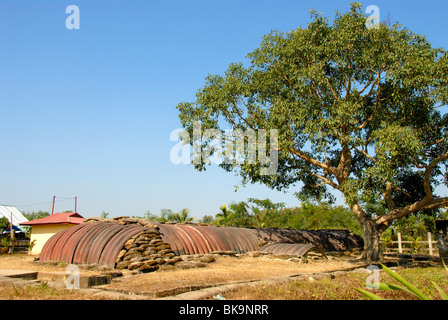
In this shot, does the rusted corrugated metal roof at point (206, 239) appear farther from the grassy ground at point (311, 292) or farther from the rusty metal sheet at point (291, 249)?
the grassy ground at point (311, 292)

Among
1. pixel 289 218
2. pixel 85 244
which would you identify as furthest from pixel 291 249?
pixel 289 218

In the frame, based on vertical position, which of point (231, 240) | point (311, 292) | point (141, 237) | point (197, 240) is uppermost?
point (141, 237)

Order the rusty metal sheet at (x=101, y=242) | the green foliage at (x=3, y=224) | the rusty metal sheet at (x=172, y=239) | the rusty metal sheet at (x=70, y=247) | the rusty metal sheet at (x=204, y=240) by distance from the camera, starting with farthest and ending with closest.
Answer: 1. the green foliage at (x=3, y=224)
2. the rusty metal sheet at (x=204, y=240)
3. the rusty metal sheet at (x=172, y=239)
4. the rusty metal sheet at (x=70, y=247)
5. the rusty metal sheet at (x=101, y=242)

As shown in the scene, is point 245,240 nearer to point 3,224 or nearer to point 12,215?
point 3,224

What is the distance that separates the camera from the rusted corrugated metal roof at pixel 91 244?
42.2ft

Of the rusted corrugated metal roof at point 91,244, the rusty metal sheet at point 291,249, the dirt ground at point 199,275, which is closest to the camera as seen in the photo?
the dirt ground at point 199,275

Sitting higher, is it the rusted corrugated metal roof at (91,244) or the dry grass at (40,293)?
the rusted corrugated metal roof at (91,244)

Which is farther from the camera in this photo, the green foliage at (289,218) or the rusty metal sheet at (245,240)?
the green foliage at (289,218)

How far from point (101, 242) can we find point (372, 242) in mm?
12284

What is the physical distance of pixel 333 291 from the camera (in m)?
7.45

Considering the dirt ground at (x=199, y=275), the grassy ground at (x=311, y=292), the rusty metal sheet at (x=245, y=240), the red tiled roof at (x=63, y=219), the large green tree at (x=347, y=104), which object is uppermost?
the large green tree at (x=347, y=104)

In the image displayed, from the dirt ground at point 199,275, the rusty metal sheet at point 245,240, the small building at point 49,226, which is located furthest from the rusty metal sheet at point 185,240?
the small building at point 49,226

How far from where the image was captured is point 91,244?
13.6 metres
